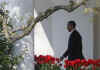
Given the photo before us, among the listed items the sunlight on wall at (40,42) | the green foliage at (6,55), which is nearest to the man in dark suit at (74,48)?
the green foliage at (6,55)

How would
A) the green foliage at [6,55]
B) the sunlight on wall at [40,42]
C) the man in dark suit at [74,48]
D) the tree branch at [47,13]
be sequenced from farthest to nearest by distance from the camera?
the sunlight on wall at [40,42]
the man in dark suit at [74,48]
the green foliage at [6,55]
the tree branch at [47,13]

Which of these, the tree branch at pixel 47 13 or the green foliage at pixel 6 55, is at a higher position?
the tree branch at pixel 47 13

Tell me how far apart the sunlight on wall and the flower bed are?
2.80 meters

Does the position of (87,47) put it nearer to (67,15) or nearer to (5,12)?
(67,15)

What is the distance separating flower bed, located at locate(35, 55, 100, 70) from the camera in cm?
374

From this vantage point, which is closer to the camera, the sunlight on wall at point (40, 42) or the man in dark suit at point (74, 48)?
the man in dark suit at point (74, 48)

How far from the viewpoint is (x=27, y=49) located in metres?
3.82

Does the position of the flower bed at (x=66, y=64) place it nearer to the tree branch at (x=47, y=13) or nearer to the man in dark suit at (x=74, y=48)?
the man in dark suit at (x=74, y=48)

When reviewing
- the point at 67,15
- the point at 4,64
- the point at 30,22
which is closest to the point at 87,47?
the point at 67,15

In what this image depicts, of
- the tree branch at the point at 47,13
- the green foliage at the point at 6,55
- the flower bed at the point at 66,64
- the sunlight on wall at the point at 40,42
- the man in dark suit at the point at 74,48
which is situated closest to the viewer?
the tree branch at the point at 47,13

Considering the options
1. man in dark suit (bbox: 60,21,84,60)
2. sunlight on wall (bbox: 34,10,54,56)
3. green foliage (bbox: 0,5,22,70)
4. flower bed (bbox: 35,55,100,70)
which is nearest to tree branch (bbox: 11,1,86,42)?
green foliage (bbox: 0,5,22,70)

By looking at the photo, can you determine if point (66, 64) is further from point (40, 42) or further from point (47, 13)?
point (40, 42)

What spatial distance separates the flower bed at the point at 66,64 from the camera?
147 inches

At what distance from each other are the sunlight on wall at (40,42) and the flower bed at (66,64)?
2.80 m
